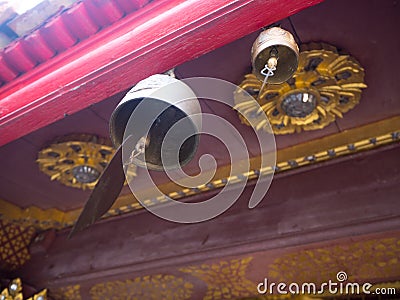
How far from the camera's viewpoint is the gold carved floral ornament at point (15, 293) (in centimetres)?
313

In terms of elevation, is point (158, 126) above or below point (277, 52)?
below

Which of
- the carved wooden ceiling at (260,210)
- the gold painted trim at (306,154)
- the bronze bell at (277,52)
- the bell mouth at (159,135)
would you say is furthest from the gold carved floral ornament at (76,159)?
the bronze bell at (277,52)

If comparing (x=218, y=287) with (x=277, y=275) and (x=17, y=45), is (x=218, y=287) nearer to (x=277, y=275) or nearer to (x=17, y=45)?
(x=277, y=275)

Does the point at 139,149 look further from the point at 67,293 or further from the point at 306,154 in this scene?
the point at 67,293

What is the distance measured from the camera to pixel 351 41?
6.39 feet

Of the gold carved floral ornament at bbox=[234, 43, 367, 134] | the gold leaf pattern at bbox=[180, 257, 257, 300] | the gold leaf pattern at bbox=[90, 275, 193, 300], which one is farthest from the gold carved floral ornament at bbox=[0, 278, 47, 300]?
the gold carved floral ornament at bbox=[234, 43, 367, 134]

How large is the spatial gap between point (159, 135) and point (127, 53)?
0.33m

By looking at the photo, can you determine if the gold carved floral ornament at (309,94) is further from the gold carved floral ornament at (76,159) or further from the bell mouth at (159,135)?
the gold carved floral ornament at (76,159)

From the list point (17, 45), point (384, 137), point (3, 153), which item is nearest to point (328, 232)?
point (384, 137)

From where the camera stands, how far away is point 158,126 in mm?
1656

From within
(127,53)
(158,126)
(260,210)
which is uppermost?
(260,210)

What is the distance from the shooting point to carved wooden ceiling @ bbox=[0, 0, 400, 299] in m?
2.04

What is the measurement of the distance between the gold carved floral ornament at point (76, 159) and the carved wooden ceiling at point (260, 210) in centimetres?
5

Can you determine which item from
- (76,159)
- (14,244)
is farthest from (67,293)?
(76,159)
